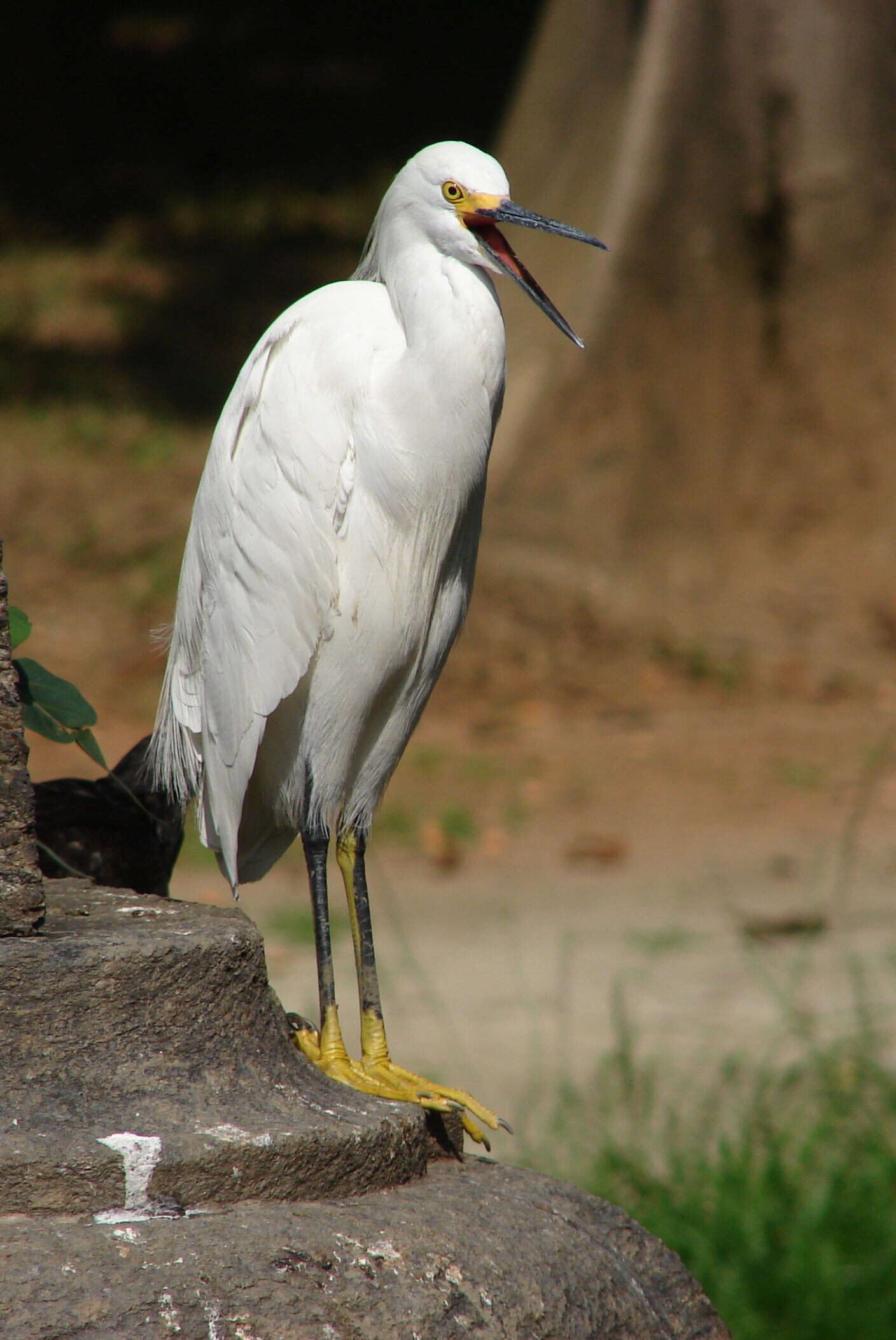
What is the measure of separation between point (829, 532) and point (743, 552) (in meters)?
0.46

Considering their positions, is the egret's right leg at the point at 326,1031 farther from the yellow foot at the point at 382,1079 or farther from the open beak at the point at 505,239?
the open beak at the point at 505,239

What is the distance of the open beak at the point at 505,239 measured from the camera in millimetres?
2191

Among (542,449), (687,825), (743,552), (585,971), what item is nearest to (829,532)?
(743,552)

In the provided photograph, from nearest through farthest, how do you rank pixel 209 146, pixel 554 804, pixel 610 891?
pixel 610 891, pixel 554 804, pixel 209 146

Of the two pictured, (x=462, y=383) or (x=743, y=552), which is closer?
(x=462, y=383)

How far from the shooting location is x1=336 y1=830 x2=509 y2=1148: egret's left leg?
7.42 feet

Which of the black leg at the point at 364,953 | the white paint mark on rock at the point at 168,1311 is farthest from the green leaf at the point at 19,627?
the white paint mark on rock at the point at 168,1311

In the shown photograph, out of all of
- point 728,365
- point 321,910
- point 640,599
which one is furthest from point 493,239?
point 728,365

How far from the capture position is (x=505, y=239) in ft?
7.32

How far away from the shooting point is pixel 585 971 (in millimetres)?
4824

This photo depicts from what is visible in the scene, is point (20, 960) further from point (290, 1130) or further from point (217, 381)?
point (217, 381)

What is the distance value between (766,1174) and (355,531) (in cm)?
187

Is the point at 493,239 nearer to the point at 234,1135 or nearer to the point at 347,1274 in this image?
the point at 234,1135

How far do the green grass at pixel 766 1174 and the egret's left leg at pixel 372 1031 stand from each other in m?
1.11
